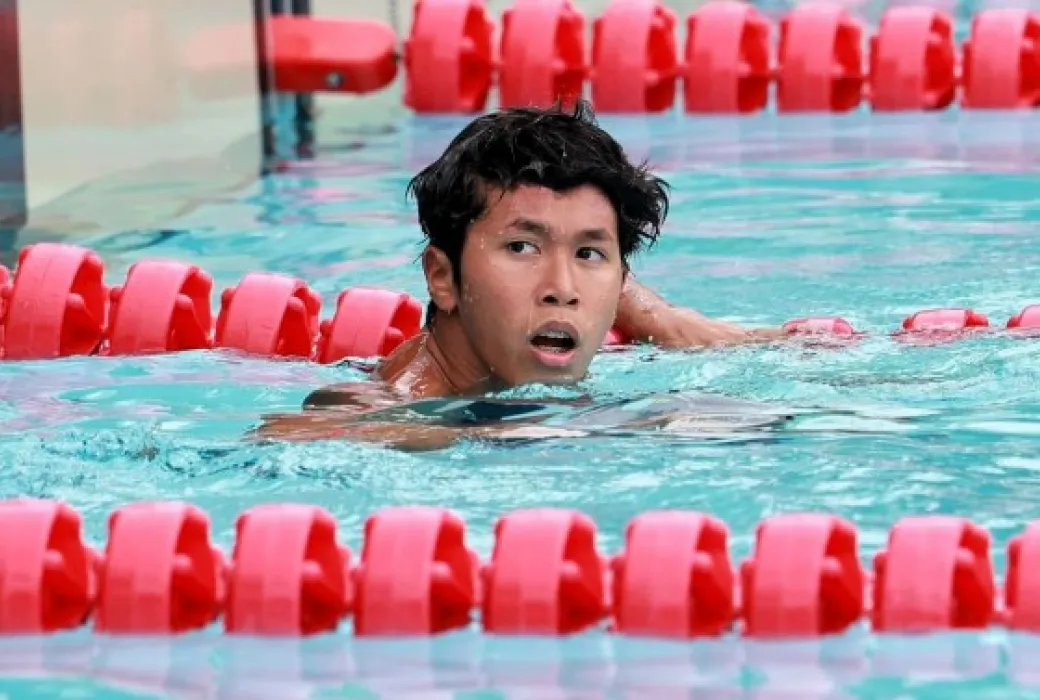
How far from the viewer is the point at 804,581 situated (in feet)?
11.2

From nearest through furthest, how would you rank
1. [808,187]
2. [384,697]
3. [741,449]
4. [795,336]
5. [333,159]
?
[384,697] < [741,449] < [795,336] < [808,187] < [333,159]

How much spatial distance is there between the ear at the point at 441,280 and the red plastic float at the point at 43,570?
1.07m

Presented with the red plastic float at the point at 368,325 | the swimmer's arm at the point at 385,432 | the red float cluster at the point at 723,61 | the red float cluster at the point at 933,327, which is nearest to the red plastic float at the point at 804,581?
the swimmer's arm at the point at 385,432

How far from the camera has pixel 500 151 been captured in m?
4.41

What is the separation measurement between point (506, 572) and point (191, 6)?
451 centimetres

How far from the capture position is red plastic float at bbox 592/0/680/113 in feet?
25.2

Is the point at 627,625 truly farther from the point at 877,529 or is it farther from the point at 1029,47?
the point at 1029,47

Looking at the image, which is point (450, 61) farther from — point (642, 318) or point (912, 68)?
point (642, 318)

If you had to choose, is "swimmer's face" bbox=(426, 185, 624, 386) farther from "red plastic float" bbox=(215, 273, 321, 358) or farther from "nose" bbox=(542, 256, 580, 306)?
"red plastic float" bbox=(215, 273, 321, 358)

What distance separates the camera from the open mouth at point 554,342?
14.2 ft

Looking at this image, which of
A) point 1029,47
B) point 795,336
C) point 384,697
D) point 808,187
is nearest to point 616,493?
point 384,697

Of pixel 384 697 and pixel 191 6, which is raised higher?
pixel 191 6

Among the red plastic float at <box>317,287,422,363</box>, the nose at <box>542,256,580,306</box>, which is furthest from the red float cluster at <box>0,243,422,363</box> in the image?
the nose at <box>542,256,580,306</box>

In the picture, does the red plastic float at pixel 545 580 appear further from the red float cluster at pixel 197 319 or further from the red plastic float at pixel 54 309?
the red plastic float at pixel 54 309
